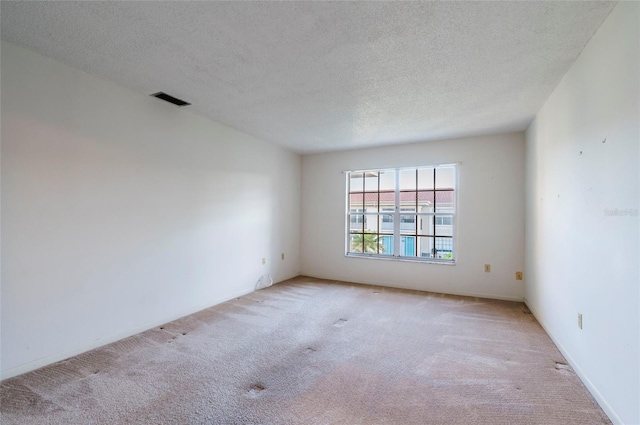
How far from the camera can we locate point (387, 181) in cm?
501

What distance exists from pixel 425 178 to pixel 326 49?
10.6ft

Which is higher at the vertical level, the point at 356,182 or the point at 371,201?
the point at 356,182

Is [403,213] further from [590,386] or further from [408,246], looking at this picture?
[590,386]

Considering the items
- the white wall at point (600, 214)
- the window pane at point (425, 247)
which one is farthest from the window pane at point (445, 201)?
the white wall at point (600, 214)

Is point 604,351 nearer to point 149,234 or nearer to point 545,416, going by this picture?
point 545,416

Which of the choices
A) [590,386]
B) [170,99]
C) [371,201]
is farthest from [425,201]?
[170,99]

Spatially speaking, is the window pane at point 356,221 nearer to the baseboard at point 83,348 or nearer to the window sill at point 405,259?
the window sill at point 405,259

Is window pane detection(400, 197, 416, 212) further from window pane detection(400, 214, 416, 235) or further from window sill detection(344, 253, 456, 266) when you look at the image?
window sill detection(344, 253, 456, 266)

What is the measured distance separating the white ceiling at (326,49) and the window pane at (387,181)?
1.72 meters

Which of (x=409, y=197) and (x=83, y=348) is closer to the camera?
(x=83, y=348)

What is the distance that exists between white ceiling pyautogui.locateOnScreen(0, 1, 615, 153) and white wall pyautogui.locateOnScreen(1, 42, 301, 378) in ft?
1.07

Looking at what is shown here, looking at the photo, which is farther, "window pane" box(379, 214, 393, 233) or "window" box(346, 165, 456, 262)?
"window pane" box(379, 214, 393, 233)

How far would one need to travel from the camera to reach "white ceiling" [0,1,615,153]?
1667 millimetres

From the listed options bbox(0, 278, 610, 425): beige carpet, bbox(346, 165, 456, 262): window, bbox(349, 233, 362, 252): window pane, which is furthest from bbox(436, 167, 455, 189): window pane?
bbox(0, 278, 610, 425): beige carpet
